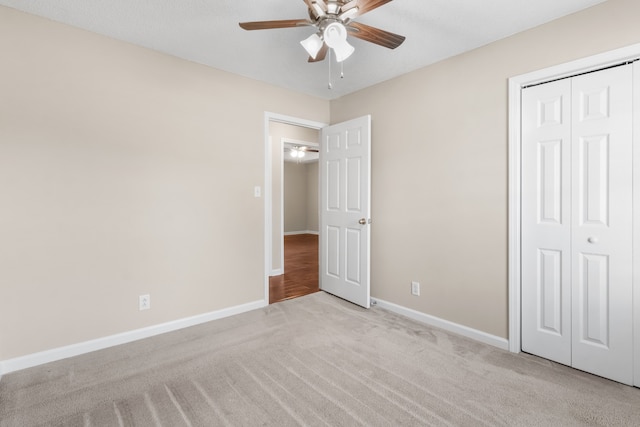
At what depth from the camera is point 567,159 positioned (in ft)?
7.12

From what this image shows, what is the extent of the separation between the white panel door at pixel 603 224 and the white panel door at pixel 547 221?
0.17 feet

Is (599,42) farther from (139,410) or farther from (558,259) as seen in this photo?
(139,410)

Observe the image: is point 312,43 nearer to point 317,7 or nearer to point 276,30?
point 317,7

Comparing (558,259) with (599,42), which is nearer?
(599,42)

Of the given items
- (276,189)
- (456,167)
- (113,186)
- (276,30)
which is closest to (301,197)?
(276,189)

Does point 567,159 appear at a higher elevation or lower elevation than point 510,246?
higher

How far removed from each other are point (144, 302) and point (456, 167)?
302 cm

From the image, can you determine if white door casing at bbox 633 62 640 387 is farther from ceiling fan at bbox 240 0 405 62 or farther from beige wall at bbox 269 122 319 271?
beige wall at bbox 269 122 319 271

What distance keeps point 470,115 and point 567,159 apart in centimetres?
81

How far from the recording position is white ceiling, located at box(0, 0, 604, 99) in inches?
80.3

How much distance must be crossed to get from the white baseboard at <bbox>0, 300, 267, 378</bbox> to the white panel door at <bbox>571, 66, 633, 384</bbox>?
2907 mm

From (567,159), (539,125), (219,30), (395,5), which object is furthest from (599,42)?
(219,30)

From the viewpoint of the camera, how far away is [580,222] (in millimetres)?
2135

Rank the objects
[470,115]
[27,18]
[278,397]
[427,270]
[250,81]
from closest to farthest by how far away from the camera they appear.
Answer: [278,397] < [27,18] < [470,115] < [427,270] < [250,81]
